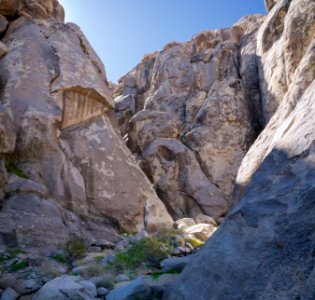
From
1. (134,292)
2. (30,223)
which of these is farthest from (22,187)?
(134,292)

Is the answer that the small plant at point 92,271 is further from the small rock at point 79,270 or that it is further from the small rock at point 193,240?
the small rock at point 193,240

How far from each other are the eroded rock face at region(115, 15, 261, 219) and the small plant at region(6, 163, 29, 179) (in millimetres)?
9276

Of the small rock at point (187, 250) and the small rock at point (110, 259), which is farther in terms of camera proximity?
the small rock at point (187, 250)

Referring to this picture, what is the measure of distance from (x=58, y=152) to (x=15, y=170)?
175cm

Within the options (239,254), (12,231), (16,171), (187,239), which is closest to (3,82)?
(16,171)

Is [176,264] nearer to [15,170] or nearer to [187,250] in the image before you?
[187,250]

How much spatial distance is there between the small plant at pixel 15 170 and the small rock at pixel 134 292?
6.81 metres

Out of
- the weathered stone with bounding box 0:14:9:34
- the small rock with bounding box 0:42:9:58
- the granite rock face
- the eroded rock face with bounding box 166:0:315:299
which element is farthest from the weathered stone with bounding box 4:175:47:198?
the weathered stone with bounding box 0:14:9:34

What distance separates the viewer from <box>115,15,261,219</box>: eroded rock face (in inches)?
762

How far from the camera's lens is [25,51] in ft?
47.2

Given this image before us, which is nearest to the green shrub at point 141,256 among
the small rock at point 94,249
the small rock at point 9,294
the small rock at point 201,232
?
the small rock at point 94,249

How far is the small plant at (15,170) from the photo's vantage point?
1101 centimetres

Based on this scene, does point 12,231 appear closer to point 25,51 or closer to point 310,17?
point 25,51

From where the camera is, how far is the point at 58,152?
12516 mm
